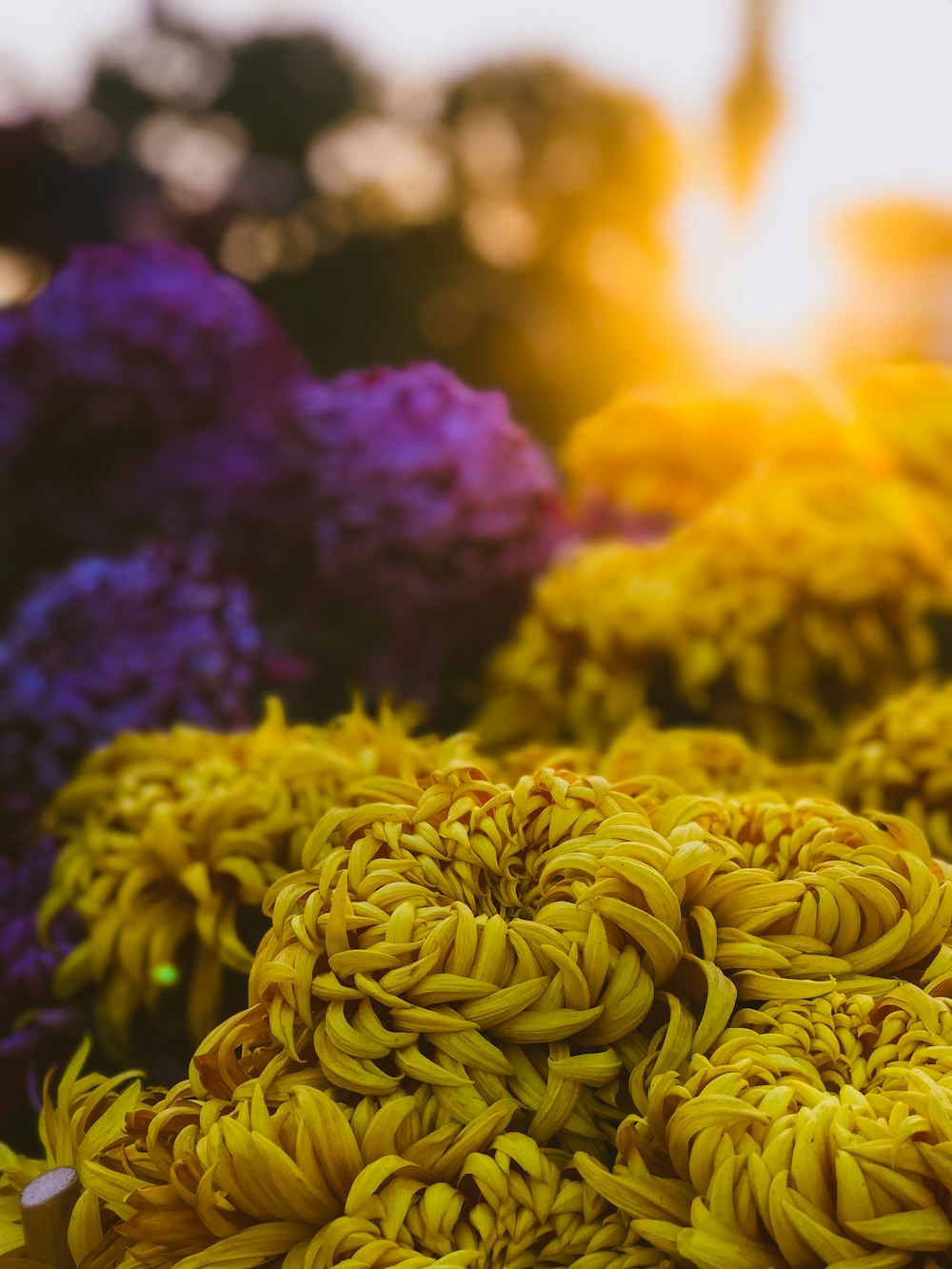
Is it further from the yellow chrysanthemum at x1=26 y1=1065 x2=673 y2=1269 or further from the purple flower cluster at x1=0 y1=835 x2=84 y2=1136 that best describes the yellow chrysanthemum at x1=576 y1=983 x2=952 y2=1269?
the purple flower cluster at x1=0 y1=835 x2=84 y2=1136

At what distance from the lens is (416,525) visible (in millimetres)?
807

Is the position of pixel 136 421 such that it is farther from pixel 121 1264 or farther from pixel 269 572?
pixel 121 1264

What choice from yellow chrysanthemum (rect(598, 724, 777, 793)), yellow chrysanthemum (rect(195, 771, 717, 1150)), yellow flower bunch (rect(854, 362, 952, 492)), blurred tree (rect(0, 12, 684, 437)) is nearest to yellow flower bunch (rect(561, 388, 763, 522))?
yellow flower bunch (rect(854, 362, 952, 492))

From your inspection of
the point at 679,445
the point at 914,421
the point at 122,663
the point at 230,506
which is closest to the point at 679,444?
the point at 679,445

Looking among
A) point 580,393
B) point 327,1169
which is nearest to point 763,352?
point 580,393

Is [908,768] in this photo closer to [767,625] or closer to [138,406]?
Result: [767,625]

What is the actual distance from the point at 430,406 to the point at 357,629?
16 centimetres

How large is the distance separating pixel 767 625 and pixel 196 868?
0.40 meters

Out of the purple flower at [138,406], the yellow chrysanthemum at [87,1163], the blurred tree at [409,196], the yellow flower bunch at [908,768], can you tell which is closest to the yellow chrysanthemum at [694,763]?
the yellow flower bunch at [908,768]

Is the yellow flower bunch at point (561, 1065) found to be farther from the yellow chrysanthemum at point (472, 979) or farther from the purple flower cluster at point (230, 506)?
the purple flower cluster at point (230, 506)

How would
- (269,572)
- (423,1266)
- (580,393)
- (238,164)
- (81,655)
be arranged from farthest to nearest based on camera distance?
(238,164)
(580,393)
(269,572)
(81,655)
(423,1266)

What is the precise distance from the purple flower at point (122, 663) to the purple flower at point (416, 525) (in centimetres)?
7

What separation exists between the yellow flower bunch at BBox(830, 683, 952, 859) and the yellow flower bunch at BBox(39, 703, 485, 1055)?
0.20 metres

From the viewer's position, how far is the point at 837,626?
759 millimetres
